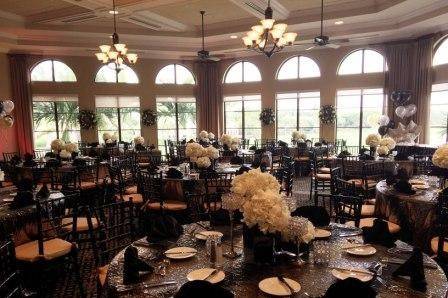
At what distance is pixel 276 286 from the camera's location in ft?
6.12

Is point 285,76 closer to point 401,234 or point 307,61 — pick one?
point 307,61

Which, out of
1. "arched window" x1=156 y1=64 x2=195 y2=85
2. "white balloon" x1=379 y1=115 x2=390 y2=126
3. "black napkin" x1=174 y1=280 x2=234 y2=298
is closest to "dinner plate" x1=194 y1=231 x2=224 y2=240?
"black napkin" x1=174 y1=280 x2=234 y2=298

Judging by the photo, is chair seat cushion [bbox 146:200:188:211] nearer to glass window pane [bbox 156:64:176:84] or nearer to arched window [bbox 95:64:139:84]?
arched window [bbox 95:64:139:84]

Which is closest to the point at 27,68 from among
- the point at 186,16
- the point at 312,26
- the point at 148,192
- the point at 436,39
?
the point at 186,16

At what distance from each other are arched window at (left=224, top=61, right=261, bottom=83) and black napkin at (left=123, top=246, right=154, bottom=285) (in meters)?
10.8

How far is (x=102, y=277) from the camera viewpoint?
266 cm

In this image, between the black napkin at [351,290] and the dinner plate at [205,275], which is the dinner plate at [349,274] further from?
the dinner plate at [205,275]

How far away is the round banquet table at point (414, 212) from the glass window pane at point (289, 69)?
8044 mm

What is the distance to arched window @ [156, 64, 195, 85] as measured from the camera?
12398mm

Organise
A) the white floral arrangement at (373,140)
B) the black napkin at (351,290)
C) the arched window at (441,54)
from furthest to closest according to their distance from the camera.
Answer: the arched window at (441,54) < the white floral arrangement at (373,140) < the black napkin at (351,290)

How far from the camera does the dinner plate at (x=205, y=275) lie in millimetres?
1966

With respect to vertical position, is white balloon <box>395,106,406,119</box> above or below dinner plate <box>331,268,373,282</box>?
above

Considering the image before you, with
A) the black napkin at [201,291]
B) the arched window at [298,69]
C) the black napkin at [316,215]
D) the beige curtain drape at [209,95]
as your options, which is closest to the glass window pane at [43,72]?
the beige curtain drape at [209,95]

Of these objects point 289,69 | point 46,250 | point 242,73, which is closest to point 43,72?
point 242,73
